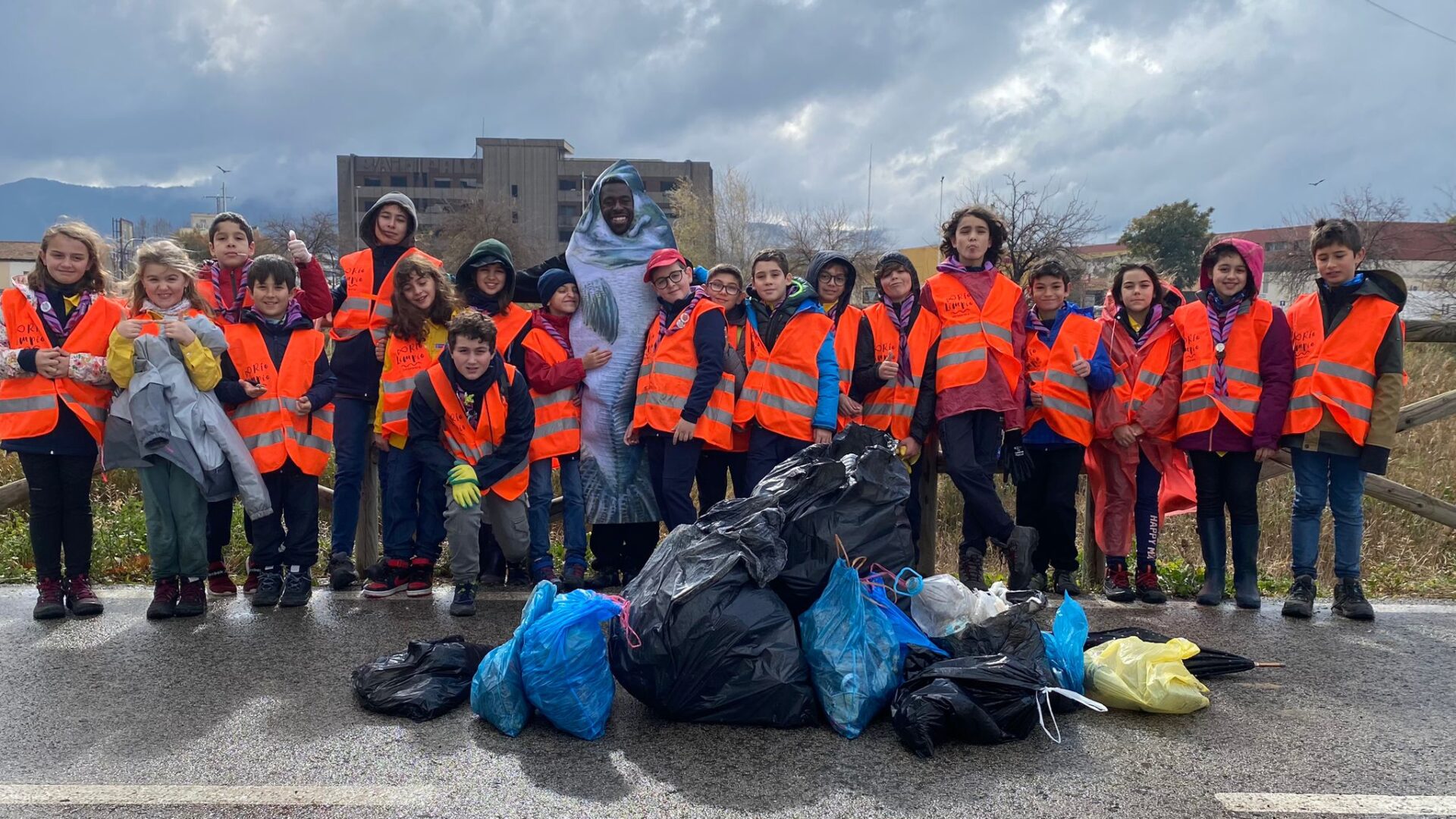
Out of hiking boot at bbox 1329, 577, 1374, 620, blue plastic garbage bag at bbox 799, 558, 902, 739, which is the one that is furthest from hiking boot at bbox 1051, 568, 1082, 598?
blue plastic garbage bag at bbox 799, 558, 902, 739

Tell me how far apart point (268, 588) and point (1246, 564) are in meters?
5.14

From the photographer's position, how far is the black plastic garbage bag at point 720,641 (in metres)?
3.34

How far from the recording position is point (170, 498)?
15.9 feet


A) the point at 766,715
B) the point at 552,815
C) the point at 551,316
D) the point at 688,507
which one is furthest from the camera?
the point at 551,316

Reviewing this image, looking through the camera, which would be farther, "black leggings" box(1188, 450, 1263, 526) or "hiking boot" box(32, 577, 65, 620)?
"black leggings" box(1188, 450, 1263, 526)

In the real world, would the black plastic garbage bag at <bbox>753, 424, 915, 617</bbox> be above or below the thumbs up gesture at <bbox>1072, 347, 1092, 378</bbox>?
below

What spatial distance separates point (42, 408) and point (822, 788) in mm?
4126

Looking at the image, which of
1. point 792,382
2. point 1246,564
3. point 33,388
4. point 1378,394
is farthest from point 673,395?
point 1378,394

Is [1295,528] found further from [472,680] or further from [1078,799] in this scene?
[472,680]

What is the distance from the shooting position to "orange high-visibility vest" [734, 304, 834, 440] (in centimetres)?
513

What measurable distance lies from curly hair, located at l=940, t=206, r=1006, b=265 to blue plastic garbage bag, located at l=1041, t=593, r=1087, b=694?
233 cm

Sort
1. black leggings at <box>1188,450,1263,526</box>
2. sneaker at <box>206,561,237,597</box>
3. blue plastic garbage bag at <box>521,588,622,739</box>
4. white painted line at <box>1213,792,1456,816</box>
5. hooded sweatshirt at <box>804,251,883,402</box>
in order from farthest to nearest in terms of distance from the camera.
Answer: hooded sweatshirt at <box>804,251,883,402</box>
sneaker at <box>206,561,237,597</box>
black leggings at <box>1188,450,1263,526</box>
blue plastic garbage bag at <box>521,588,622,739</box>
white painted line at <box>1213,792,1456,816</box>

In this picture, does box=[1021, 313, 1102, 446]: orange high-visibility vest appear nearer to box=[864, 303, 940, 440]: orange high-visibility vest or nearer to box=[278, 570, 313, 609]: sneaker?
box=[864, 303, 940, 440]: orange high-visibility vest

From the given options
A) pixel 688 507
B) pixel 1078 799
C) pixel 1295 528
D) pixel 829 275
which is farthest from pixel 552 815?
pixel 1295 528
